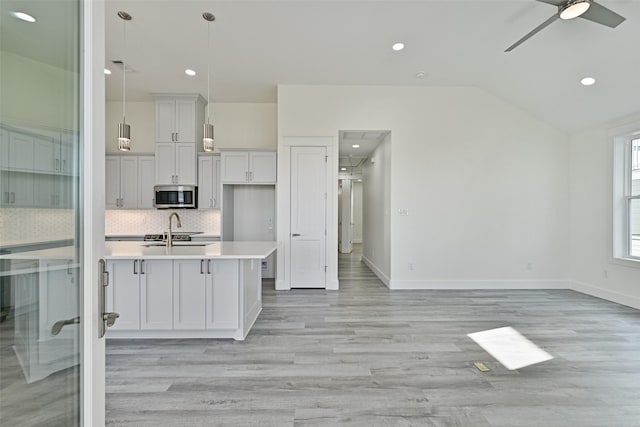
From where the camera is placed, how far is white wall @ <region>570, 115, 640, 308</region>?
4.28m

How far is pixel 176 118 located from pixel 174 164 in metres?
0.83

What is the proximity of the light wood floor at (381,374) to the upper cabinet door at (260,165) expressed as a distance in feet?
7.84

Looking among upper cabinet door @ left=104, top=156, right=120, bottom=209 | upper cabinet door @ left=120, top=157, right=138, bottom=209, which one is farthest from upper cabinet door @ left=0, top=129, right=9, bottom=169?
upper cabinet door @ left=104, top=156, right=120, bottom=209

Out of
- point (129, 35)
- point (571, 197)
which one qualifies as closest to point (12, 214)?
point (129, 35)

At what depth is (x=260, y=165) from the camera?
5324mm

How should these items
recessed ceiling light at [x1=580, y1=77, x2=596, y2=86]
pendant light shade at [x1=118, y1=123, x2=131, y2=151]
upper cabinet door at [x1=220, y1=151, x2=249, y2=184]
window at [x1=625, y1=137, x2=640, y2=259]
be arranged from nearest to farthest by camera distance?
pendant light shade at [x1=118, y1=123, x2=131, y2=151] < recessed ceiling light at [x1=580, y1=77, x2=596, y2=86] < window at [x1=625, y1=137, x2=640, y2=259] < upper cabinet door at [x1=220, y1=151, x2=249, y2=184]

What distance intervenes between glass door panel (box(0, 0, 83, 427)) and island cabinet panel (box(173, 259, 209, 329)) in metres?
2.26

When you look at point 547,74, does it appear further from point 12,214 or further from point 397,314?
point 12,214

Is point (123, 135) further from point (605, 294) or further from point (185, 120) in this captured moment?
point (605, 294)

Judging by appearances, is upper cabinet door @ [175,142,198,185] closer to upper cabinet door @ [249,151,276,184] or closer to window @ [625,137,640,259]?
upper cabinet door @ [249,151,276,184]

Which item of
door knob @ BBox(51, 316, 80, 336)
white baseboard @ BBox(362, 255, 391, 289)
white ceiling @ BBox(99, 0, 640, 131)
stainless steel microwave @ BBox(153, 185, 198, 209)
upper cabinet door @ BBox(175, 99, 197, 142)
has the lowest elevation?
white baseboard @ BBox(362, 255, 391, 289)

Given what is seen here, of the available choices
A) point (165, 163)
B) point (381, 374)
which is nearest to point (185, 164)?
point (165, 163)

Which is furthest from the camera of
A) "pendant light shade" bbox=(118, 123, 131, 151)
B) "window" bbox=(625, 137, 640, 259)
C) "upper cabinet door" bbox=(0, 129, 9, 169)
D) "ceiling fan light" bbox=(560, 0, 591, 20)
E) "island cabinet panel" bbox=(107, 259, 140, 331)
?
"window" bbox=(625, 137, 640, 259)

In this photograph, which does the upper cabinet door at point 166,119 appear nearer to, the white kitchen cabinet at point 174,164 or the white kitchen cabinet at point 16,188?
the white kitchen cabinet at point 174,164
